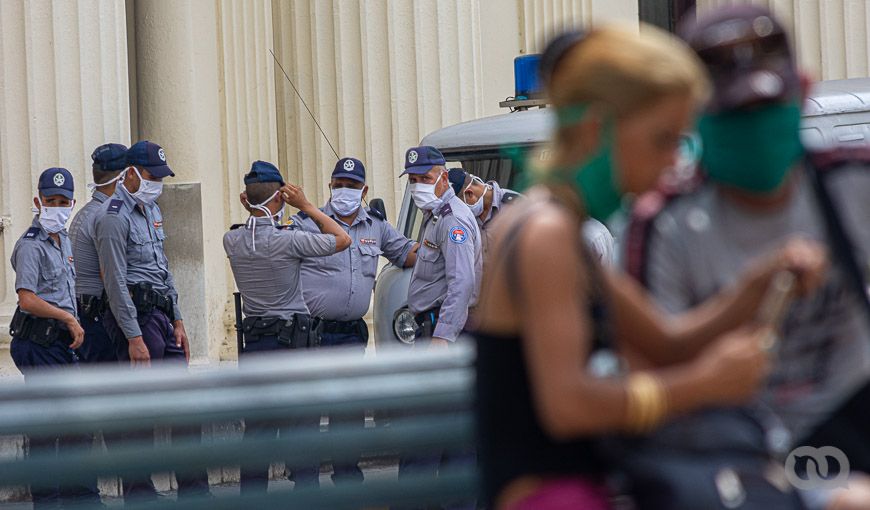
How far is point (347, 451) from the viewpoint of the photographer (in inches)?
118

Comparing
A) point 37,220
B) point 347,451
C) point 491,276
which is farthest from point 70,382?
point 37,220

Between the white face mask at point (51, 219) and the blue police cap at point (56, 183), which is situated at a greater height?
the blue police cap at point (56, 183)

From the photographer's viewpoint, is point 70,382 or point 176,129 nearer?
point 70,382

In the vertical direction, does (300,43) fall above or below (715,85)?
above

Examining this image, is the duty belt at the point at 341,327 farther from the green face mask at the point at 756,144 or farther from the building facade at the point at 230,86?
the green face mask at the point at 756,144

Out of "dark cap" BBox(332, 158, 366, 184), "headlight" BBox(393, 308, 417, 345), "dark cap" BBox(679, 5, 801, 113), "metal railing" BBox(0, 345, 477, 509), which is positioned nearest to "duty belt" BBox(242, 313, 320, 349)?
"headlight" BBox(393, 308, 417, 345)

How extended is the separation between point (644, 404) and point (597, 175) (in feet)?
1.12

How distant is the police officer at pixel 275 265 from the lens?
8.23 metres

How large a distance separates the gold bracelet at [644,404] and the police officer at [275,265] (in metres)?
5.99

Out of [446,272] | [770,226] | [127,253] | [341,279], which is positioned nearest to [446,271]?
[446,272]

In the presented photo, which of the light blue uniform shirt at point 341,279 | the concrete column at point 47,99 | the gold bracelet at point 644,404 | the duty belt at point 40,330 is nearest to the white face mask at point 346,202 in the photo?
the light blue uniform shirt at point 341,279

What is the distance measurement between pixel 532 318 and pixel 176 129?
968cm

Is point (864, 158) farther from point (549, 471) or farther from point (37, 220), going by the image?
point (37, 220)

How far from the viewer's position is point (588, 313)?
2314 mm
